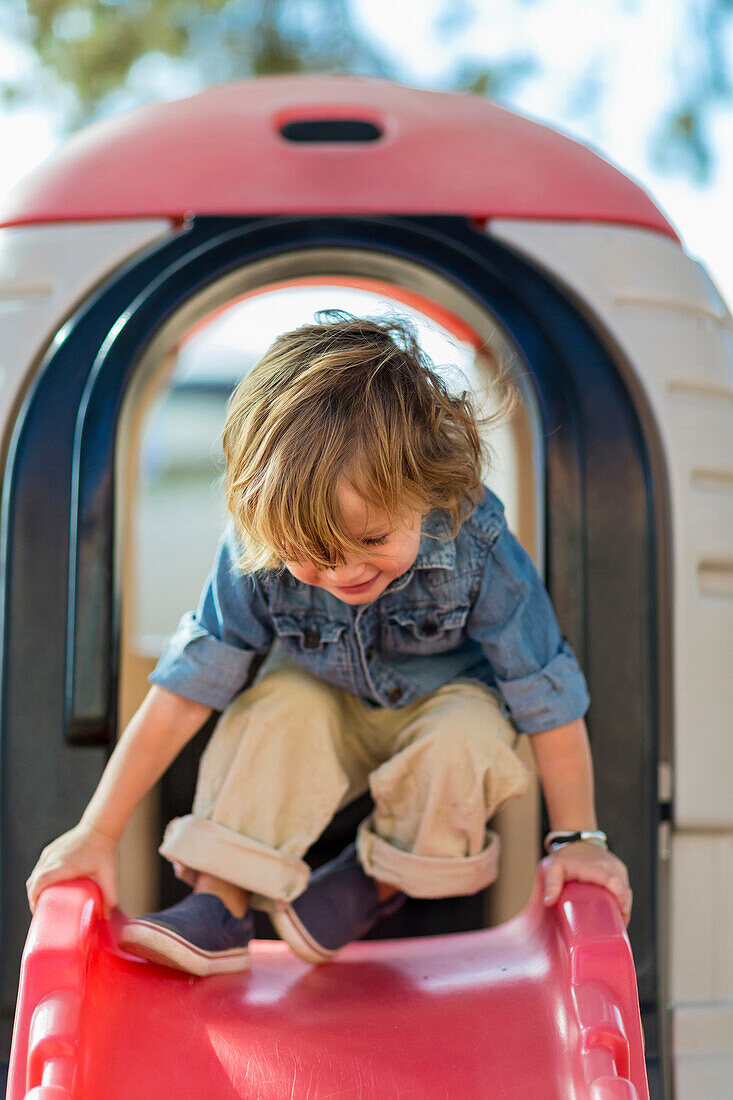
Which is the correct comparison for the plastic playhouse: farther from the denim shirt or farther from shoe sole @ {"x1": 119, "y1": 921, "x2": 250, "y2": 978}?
the denim shirt

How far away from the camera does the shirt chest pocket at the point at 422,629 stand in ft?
3.74

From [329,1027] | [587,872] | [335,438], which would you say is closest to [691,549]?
[587,872]

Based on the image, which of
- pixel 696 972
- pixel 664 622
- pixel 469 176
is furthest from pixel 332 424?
pixel 696 972

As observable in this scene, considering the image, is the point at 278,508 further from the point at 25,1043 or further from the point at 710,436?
the point at 710,436

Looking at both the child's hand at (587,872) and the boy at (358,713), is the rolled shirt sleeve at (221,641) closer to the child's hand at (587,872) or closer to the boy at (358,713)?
the boy at (358,713)

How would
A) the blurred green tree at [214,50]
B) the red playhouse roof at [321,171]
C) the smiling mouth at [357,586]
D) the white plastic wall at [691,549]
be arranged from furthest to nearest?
the blurred green tree at [214,50] → the red playhouse roof at [321,171] → the white plastic wall at [691,549] → the smiling mouth at [357,586]

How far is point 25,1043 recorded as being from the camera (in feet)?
2.82

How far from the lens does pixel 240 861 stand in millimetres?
1084

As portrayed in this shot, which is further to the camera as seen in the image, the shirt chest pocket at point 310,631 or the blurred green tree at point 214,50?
the blurred green tree at point 214,50

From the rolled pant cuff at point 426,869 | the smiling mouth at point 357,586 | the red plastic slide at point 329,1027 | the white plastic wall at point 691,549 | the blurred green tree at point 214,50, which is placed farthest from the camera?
the blurred green tree at point 214,50

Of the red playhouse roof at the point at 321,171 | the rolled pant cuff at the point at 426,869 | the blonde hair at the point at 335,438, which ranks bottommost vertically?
the rolled pant cuff at the point at 426,869

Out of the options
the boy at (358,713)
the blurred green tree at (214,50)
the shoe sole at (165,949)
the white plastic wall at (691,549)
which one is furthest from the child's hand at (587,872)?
the blurred green tree at (214,50)

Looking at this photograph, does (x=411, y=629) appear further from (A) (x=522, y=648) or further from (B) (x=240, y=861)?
(B) (x=240, y=861)

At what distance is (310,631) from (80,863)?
330mm
